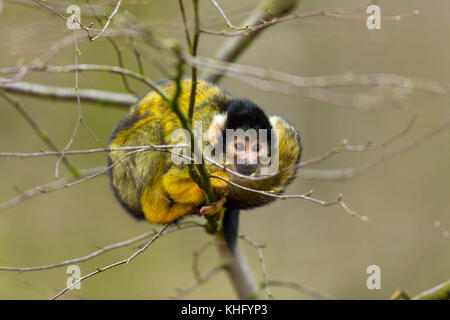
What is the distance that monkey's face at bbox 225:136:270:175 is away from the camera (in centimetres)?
275

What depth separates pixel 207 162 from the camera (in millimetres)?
2812

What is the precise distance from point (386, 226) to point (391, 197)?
1.43 ft

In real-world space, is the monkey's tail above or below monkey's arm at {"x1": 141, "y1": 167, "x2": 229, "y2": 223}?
below

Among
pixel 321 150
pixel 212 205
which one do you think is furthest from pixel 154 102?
pixel 321 150

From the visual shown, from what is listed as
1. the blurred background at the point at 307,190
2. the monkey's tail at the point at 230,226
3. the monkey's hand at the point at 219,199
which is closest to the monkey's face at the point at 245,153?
the monkey's hand at the point at 219,199

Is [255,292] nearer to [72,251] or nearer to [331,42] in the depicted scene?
[72,251]

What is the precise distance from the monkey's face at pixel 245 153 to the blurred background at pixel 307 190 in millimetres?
3486

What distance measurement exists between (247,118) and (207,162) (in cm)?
37

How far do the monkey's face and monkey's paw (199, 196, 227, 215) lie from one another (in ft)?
0.65

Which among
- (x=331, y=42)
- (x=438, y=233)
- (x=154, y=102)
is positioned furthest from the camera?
(x=331, y=42)

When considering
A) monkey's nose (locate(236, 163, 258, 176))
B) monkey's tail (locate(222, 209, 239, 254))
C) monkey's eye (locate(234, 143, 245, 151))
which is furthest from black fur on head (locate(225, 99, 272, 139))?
monkey's tail (locate(222, 209, 239, 254))

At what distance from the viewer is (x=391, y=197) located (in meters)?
6.81

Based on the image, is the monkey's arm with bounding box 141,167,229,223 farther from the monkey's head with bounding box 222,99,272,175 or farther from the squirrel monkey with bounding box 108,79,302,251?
the monkey's head with bounding box 222,99,272,175

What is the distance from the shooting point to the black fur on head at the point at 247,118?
114 inches
